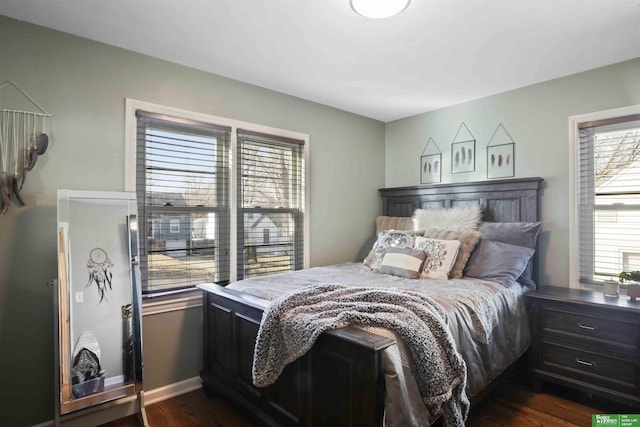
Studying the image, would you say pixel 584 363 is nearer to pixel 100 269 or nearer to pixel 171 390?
pixel 171 390

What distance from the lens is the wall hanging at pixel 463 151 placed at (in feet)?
11.4

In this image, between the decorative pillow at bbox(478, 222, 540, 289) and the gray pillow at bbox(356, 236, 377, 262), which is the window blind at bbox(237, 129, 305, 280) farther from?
the decorative pillow at bbox(478, 222, 540, 289)

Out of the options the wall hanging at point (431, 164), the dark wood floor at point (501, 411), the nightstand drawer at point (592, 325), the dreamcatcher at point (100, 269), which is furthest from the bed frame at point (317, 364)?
the nightstand drawer at point (592, 325)

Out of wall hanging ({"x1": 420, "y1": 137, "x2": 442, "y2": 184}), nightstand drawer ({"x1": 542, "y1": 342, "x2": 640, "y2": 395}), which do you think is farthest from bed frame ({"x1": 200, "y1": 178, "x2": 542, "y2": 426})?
nightstand drawer ({"x1": 542, "y1": 342, "x2": 640, "y2": 395})

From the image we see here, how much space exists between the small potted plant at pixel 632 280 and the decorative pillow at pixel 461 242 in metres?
0.96

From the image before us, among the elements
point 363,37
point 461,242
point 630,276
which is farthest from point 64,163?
point 630,276

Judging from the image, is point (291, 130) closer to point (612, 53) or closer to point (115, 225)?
point (115, 225)

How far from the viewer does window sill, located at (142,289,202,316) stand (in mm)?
2500

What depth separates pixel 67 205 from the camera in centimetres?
206

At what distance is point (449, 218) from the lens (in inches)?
131

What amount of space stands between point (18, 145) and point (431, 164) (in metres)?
3.47

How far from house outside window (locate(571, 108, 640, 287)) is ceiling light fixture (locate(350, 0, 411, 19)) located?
76.7 inches

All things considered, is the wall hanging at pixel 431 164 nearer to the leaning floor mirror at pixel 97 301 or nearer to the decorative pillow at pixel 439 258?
the decorative pillow at pixel 439 258

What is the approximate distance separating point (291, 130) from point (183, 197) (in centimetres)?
122
